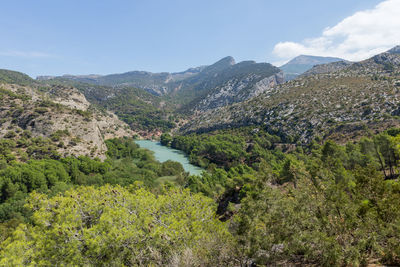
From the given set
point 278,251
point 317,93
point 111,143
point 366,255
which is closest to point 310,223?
point 278,251

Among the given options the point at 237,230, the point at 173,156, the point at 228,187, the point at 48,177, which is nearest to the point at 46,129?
the point at 48,177

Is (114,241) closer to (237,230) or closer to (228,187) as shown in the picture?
(237,230)

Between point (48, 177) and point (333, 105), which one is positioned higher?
point (333, 105)

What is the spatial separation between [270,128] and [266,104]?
24986 mm

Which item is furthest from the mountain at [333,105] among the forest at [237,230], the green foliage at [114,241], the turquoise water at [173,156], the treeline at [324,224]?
the green foliage at [114,241]

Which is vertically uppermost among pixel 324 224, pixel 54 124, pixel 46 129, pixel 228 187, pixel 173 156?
pixel 54 124

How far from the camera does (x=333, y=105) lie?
97.4 meters

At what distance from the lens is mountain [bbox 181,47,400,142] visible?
80938 mm

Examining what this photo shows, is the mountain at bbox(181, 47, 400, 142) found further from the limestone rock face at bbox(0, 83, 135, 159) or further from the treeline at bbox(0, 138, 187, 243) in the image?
the limestone rock face at bbox(0, 83, 135, 159)

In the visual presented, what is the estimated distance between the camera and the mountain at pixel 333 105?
80.9 metres

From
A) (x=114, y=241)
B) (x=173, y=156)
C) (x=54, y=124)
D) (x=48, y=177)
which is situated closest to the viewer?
(x=114, y=241)

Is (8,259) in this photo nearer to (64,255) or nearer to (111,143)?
(64,255)

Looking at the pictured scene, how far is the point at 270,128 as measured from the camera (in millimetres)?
118000

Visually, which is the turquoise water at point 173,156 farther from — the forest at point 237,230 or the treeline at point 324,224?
the treeline at point 324,224
